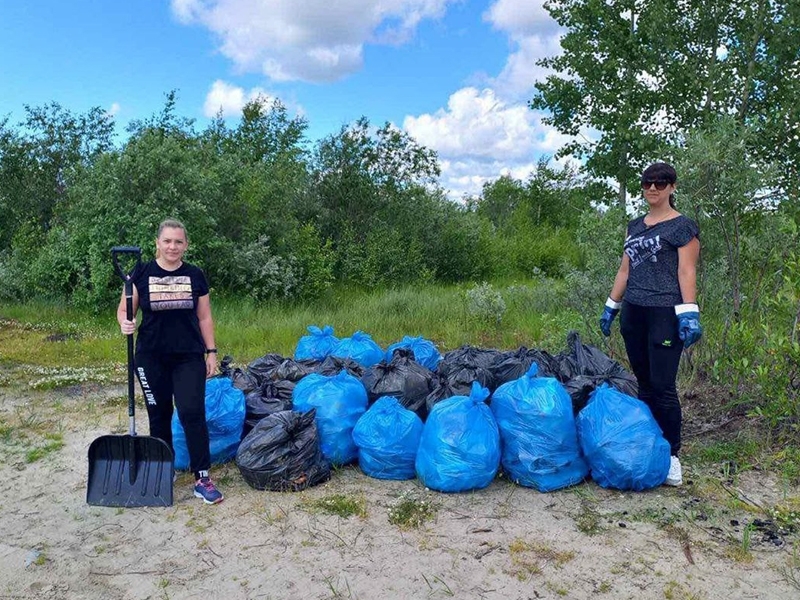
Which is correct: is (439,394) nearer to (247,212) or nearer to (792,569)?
(792,569)

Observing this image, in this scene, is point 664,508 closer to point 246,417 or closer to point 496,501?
point 496,501

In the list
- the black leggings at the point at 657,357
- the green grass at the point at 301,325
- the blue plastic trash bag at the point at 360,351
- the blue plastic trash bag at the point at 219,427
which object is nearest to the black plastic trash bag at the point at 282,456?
the blue plastic trash bag at the point at 219,427

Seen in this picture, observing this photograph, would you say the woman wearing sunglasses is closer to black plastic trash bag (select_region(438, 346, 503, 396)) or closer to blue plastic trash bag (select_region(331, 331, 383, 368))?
black plastic trash bag (select_region(438, 346, 503, 396))

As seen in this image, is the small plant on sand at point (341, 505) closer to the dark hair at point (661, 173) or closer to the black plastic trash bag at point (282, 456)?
the black plastic trash bag at point (282, 456)

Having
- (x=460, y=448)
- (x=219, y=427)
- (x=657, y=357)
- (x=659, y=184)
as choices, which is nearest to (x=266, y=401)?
(x=219, y=427)

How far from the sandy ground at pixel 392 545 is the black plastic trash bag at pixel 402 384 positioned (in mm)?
589

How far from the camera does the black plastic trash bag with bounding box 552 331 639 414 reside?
399cm

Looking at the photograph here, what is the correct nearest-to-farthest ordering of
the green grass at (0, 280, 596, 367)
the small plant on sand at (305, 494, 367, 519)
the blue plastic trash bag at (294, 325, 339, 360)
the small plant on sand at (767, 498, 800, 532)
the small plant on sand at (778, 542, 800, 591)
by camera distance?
the small plant on sand at (778, 542, 800, 591) → the small plant on sand at (767, 498, 800, 532) → the small plant on sand at (305, 494, 367, 519) → the blue plastic trash bag at (294, 325, 339, 360) → the green grass at (0, 280, 596, 367)

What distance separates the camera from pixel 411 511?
3.37 meters

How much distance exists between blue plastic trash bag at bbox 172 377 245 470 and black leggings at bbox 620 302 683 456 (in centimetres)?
243

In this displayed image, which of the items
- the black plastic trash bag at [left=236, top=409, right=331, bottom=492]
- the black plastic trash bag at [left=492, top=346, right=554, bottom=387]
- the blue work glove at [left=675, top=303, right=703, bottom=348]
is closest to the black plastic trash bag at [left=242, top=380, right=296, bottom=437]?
the black plastic trash bag at [left=236, top=409, right=331, bottom=492]

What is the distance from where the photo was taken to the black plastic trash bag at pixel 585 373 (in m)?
3.99

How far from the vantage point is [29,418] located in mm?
4961

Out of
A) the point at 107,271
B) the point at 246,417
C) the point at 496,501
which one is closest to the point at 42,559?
the point at 246,417
